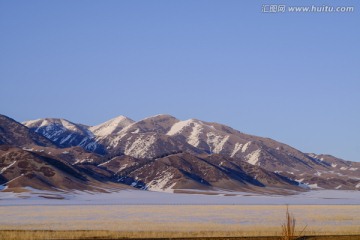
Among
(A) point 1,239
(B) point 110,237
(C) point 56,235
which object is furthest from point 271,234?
(A) point 1,239

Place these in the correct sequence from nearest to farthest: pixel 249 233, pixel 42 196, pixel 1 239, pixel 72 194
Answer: pixel 1 239 < pixel 249 233 < pixel 42 196 < pixel 72 194

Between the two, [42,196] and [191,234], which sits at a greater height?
[191,234]

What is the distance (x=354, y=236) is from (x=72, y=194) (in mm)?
146550

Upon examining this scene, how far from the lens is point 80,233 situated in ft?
192

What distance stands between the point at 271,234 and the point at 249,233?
2.23 meters

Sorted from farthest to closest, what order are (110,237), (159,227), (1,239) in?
(159,227) → (110,237) → (1,239)

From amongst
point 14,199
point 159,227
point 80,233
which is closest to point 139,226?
point 159,227

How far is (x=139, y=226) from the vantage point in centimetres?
7062

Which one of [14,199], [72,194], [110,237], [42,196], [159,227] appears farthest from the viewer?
[72,194]

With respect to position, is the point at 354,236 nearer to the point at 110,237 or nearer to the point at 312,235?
the point at 312,235

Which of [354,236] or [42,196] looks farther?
[42,196]

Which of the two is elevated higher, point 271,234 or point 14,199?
point 271,234

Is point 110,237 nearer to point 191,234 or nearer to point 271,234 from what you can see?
point 191,234

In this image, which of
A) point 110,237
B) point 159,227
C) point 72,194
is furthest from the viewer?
point 72,194
